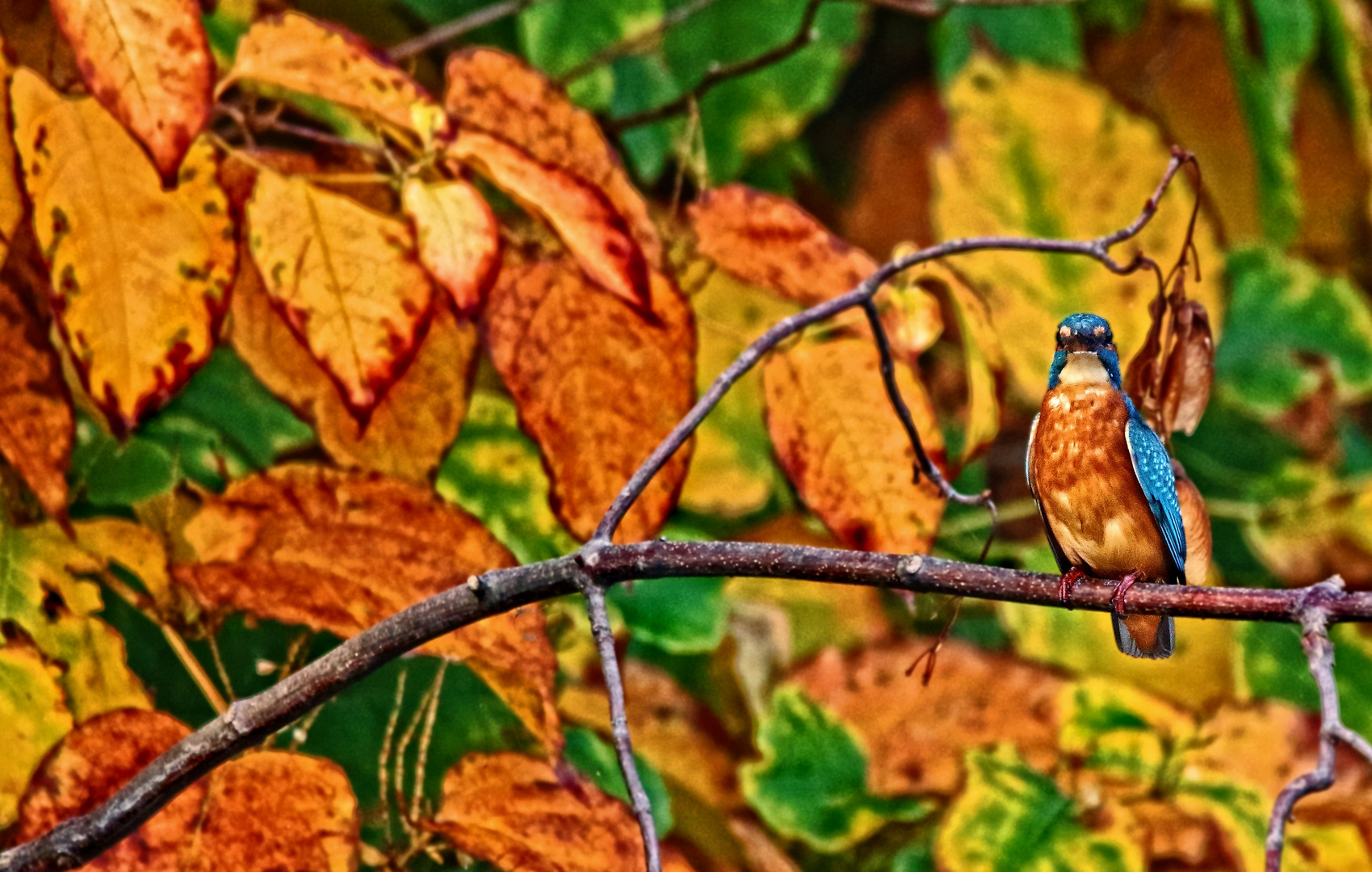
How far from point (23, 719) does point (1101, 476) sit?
0.71 m

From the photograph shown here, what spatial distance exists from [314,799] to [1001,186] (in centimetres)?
107

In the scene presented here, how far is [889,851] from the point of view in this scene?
133cm

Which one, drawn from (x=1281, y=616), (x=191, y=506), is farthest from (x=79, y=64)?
(x=1281, y=616)

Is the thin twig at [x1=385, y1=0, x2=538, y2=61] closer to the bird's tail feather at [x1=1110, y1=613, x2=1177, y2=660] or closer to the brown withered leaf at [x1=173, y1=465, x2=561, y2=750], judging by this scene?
the brown withered leaf at [x1=173, y1=465, x2=561, y2=750]

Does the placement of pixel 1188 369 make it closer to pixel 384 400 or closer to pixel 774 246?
pixel 774 246

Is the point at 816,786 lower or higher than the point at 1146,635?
lower

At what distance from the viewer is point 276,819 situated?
83 centimetres

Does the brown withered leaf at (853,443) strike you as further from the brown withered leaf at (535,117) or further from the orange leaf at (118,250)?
the orange leaf at (118,250)

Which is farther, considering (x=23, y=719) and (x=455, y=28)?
(x=455, y=28)

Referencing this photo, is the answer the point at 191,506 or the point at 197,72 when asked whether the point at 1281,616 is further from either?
the point at 191,506

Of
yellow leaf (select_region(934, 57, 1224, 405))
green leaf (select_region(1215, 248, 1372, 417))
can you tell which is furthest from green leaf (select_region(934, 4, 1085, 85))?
green leaf (select_region(1215, 248, 1372, 417))

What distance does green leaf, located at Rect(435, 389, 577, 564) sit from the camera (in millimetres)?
1128

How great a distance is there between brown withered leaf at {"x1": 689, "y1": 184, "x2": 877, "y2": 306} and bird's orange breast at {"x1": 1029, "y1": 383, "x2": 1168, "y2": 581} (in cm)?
18

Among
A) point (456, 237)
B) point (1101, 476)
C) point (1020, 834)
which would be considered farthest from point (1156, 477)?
point (456, 237)
